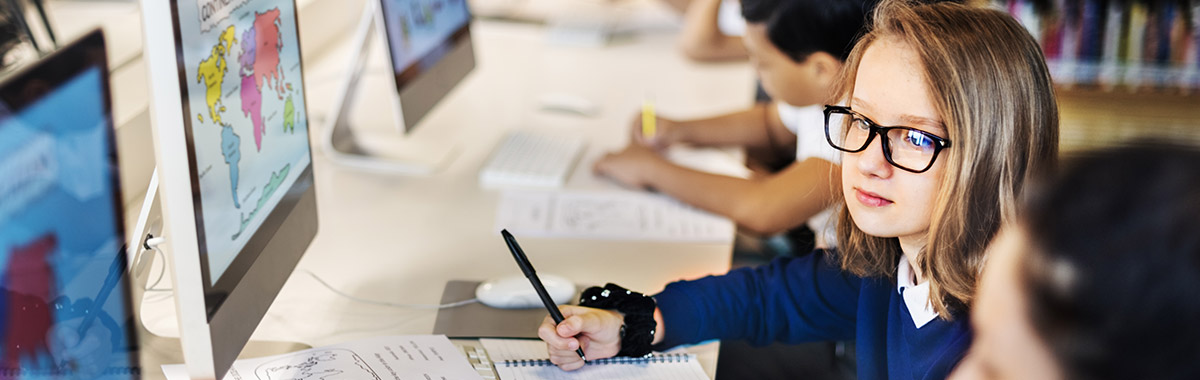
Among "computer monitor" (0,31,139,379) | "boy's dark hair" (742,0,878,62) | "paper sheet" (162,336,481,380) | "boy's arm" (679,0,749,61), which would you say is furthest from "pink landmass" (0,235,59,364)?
"boy's arm" (679,0,749,61)

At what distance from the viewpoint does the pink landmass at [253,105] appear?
0.92 m

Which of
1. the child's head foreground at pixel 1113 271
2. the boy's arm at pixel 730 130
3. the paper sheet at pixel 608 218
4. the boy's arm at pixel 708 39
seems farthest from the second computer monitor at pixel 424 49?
the child's head foreground at pixel 1113 271

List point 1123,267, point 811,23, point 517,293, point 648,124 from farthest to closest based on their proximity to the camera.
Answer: point 648,124, point 811,23, point 517,293, point 1123,267

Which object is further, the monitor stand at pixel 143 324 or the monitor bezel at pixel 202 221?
the monitor stand at pixel 143 324

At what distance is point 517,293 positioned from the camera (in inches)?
46.4

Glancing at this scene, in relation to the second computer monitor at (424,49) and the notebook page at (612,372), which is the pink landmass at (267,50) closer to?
the notebook page at (612,372)

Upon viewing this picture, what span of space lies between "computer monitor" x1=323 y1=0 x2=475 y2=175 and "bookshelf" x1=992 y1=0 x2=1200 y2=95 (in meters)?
1.44

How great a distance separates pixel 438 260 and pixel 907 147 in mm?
662

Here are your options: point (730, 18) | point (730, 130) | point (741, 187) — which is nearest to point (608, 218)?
point (741, 187)

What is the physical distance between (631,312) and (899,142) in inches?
12.8

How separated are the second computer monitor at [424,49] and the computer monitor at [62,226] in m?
0.59

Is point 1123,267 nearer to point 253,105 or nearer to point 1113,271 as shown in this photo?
point 1113,271

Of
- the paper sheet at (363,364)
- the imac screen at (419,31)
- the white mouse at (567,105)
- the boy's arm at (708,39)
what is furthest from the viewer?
the boy's arm at (708,39)

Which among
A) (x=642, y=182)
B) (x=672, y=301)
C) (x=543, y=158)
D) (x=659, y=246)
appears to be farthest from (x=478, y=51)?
(x=672, y=301)
